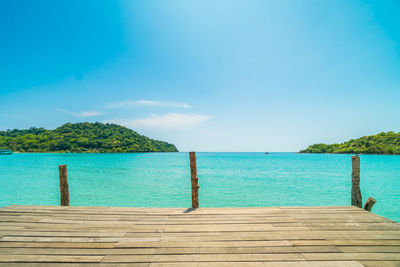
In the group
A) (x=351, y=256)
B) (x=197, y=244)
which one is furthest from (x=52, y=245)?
(x=351, y=256)

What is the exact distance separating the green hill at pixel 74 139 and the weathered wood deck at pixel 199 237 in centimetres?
9157

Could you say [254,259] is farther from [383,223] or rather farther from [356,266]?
[383,223]

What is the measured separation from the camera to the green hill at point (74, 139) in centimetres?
8475

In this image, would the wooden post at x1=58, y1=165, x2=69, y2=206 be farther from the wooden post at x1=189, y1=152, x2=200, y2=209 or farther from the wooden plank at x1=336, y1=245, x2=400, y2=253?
the wooden plank at x1=336, y1=245, x2=400, y2=253

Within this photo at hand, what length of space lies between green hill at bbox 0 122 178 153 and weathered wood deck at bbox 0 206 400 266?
9157cm

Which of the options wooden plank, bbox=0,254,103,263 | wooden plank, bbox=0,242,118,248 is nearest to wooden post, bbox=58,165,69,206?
wooden plank, bbox=0,242,118,248

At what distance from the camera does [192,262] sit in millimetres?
2535

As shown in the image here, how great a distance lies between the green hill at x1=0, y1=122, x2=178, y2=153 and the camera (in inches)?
3337

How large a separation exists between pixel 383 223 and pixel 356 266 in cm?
233

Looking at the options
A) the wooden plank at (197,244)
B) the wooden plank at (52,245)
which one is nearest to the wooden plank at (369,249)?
the wooden plank at (197,244)

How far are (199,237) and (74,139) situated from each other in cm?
9898

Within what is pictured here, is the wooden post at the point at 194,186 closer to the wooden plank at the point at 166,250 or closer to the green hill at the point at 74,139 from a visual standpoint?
the wooden plank at the point at 166,250

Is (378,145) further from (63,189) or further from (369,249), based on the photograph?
(63,189)

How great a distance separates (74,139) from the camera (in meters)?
85.8
